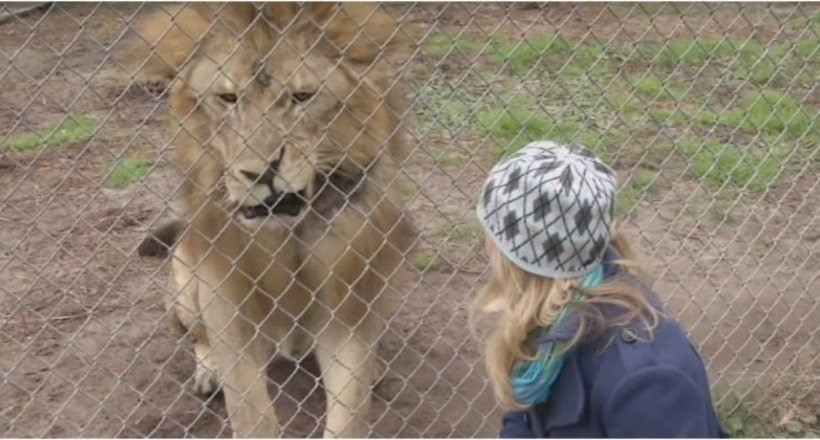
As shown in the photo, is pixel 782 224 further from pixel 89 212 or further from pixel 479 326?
pixel 89 212

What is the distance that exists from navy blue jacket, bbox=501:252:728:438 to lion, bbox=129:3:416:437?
49.9 inches

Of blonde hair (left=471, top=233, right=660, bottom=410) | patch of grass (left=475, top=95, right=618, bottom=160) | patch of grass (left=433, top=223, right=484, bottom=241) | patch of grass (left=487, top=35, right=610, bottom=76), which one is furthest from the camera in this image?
patch of grass (left=487, top=35, right=610, bottom=76)

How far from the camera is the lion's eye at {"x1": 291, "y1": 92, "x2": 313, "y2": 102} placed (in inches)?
134

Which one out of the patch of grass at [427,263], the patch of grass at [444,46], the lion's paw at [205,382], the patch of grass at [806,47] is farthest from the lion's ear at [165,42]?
the patch of grass at [806,47]

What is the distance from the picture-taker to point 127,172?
19.3ft

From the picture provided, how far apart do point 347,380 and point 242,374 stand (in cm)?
32

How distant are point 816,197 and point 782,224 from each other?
33 centimetres

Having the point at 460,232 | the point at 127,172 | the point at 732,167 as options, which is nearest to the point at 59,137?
the point at 127,172

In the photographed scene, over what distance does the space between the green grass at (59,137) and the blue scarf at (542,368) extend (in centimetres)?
407

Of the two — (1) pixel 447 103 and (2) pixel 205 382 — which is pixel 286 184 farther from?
(1) pixel 447 103

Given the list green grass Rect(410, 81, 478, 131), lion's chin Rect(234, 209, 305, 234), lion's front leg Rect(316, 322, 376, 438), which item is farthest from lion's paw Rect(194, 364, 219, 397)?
green grass Rect(410, 81, 478, 131)

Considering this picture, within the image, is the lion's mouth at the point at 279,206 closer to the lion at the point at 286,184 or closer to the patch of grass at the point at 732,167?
the lion at the point at 286,184

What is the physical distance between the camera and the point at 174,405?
14.0 ft

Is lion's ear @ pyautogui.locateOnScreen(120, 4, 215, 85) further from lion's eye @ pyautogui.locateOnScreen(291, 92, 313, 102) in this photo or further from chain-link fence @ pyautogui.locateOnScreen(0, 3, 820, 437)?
lion's eye @ pyautogui.locateOnScreen(291, 92, 313, 102)
